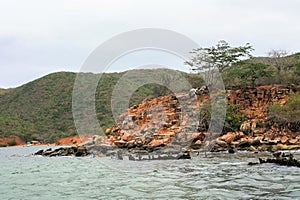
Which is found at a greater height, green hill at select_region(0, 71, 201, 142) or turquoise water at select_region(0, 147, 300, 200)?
green hill at select_region(0, 71, 201, 142)

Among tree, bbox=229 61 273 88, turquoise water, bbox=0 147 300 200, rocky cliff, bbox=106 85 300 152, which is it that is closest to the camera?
turquoise water, bbox=0 147 300 200

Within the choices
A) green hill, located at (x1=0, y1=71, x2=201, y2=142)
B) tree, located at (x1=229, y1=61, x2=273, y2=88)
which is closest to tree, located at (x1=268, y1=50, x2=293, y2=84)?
tree, located at (x1=229, y1=61, x2=273, y2=88)

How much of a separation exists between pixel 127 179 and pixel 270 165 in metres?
8.10

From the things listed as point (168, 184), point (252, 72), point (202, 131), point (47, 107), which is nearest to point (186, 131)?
point (202, 131)

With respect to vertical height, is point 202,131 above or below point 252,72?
below

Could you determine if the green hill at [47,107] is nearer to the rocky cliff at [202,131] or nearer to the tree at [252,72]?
the tree at [252,72]

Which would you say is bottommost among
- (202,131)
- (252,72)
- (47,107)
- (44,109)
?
(202,131)

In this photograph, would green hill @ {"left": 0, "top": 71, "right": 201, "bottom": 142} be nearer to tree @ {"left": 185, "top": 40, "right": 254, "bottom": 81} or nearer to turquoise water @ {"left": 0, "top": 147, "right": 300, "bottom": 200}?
tree @ {"left": 185, "top": 40, "right": 254, "bottom": 81}

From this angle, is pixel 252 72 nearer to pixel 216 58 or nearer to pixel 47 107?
pixel 216 58

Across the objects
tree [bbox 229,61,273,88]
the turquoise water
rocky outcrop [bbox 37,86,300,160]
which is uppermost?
tree [bbox 229,61,273,88]

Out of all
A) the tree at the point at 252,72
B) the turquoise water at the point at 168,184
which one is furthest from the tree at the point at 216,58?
the turquoise water at the point at 168,184

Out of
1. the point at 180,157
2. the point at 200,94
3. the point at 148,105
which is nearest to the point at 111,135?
the point at 148,105

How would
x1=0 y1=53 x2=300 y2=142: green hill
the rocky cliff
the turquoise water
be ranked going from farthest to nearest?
x1=0 y1=53 x2=300 y2=142: green hill < the rocky cliff < the turquoise water

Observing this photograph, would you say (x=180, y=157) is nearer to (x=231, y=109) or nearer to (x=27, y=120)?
(x=231, y=109)
